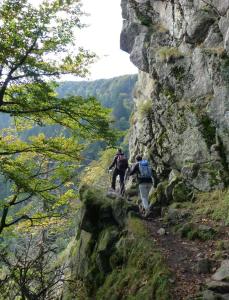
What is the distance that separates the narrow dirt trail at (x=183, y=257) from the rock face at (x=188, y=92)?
428 cm

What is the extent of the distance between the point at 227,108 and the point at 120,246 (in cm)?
746

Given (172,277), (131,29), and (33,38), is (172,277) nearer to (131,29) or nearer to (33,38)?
(33,38)

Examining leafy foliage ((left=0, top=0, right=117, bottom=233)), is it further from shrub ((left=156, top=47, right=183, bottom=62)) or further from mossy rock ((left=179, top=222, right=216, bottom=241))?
shrub ((left=156, top=47, right=183, bottom=62))

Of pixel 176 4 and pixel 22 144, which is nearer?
pixel 22 144

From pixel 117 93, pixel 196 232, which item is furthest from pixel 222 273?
pixel 117 93

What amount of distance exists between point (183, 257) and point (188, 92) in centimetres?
991

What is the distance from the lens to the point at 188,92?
1739cm

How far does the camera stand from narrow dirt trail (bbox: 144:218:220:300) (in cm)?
787

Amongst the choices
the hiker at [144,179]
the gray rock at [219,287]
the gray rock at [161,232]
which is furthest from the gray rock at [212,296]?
the hiker at [144,179]

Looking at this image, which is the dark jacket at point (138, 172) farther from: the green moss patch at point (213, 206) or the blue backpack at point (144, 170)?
the green moss patch at point (213, 206)

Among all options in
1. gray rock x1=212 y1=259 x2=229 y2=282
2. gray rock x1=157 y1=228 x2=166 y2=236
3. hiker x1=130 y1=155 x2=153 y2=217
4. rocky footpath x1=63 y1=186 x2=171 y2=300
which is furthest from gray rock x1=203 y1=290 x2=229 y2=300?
hiker x1=130 y1=155 x2=153 y2=217

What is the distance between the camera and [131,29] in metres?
25.0

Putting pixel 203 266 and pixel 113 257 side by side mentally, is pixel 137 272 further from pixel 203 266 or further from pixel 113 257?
pixel 203 266

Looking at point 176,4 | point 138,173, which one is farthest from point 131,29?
point 138,173
